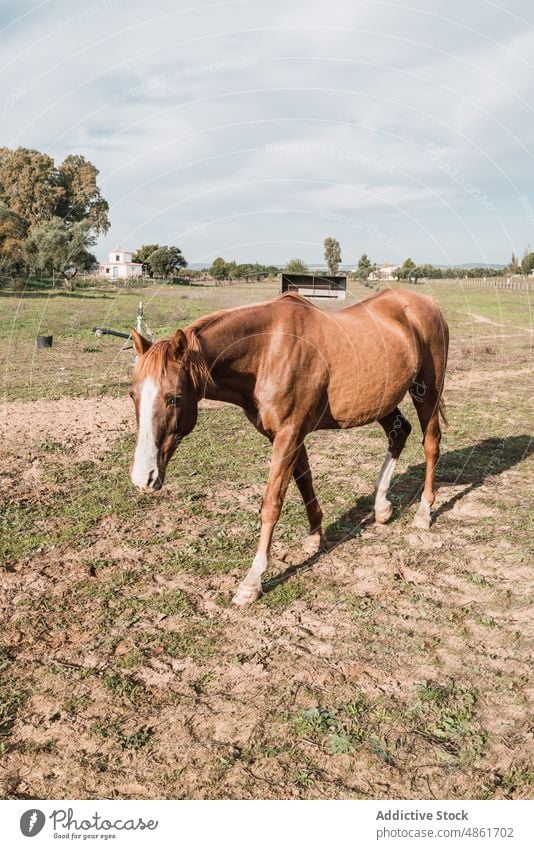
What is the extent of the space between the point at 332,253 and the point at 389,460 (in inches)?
141

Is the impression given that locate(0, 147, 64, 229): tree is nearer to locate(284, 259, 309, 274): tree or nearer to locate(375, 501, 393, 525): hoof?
locate(284, 259, 309, 274): tree

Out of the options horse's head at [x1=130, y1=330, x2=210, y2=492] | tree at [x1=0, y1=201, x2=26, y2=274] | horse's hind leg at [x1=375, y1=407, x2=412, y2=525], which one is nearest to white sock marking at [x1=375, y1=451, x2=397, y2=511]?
horse's hind leg at [x1=375, y1=407, x2=412, y2=525]

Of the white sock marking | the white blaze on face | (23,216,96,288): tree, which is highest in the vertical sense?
(23,216,96,288): tree

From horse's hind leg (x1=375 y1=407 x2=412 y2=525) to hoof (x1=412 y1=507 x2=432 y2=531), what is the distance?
31 cm

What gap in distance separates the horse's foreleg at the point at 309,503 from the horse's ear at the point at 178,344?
1.80 meters

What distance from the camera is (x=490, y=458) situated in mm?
8672

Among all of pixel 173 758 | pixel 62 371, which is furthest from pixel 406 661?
pixel 62 371

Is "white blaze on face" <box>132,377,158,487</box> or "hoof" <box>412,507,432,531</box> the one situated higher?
"white blaze on face" <box>132,377,158,487</box>

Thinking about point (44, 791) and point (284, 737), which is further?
point (284, 737)

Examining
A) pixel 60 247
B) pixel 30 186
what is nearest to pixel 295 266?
pixel 60 247

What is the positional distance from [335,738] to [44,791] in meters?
1.60

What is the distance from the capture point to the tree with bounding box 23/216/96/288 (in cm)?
2359

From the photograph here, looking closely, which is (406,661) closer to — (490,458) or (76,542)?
(76,542)

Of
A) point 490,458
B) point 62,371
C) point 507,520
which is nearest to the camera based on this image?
point 507,520
